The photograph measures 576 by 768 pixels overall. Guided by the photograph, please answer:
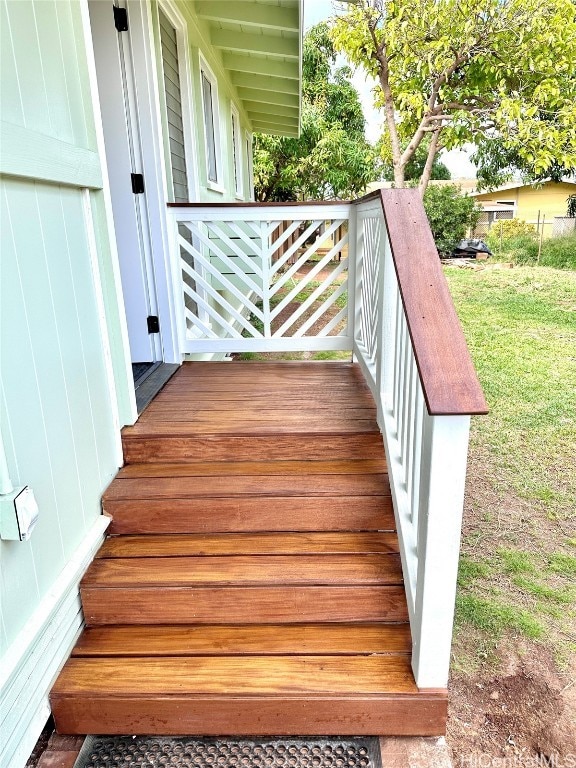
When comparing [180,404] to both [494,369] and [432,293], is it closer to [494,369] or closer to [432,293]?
[432,293]

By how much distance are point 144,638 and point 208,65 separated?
4988 mm

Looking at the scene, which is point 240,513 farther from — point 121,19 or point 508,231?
point 508,231

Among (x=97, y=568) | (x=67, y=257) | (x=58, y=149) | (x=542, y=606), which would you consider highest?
(x=58, y=149)

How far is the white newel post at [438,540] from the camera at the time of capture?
1321 millimetres

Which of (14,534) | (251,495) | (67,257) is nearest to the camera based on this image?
(14,534)

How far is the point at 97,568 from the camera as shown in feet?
6.15

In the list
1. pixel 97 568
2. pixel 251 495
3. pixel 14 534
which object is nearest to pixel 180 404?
pixel 251 495

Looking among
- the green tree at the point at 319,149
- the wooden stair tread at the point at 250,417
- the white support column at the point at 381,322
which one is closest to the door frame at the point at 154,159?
the wooden stair tread at the point at 250,417

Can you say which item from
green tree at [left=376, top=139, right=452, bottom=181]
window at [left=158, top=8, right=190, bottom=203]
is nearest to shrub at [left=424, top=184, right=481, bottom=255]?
green tree at [left=376, top=139, right=452, bottom=181]

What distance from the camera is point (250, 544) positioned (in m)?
1.97

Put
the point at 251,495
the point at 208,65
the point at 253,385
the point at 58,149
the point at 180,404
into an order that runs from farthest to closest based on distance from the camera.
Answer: the point at 208,65
the point at 253,385
the point at 180,404
the point at 251,495
the point at 58,149

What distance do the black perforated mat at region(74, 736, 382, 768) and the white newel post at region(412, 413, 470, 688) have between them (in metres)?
0.27

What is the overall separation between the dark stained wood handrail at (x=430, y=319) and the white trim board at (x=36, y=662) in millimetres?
1206

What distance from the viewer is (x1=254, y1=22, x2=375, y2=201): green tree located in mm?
14070
